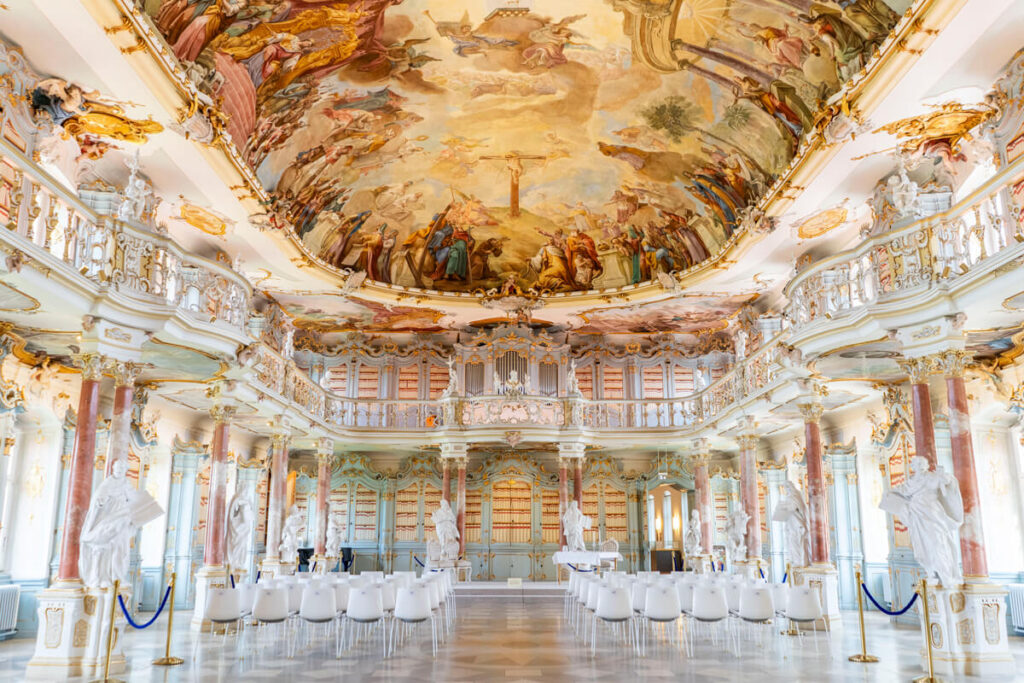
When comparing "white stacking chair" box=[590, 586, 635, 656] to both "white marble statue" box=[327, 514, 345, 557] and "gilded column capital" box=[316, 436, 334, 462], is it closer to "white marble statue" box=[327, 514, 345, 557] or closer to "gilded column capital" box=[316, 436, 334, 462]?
"white marble statue" box=[327, 514, 345, 557]

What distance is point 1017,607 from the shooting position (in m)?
15.0

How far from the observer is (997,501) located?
16188 mm

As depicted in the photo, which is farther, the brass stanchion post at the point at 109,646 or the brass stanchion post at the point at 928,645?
the brass stanchion post at the point at 109,646

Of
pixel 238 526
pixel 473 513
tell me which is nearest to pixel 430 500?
pixel 473 513

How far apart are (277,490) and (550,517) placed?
1064 cm

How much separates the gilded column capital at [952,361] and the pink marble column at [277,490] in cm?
1659

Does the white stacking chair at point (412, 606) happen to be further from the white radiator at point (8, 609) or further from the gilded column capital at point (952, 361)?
the gilded column capital at point (952, 361)

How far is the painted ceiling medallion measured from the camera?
18.0 m

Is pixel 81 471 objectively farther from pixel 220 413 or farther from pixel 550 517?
pixel 550 517

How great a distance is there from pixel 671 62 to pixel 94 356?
1202 cm

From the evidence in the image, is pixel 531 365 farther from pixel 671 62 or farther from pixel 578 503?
pixel 671 62

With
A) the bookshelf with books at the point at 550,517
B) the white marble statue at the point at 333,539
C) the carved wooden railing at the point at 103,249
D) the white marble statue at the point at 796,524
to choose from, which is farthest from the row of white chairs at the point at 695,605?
the bookshelf with books at the point at 550,517

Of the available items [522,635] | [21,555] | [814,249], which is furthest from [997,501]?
[21,555]

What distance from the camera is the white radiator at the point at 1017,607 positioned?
14.9 m
